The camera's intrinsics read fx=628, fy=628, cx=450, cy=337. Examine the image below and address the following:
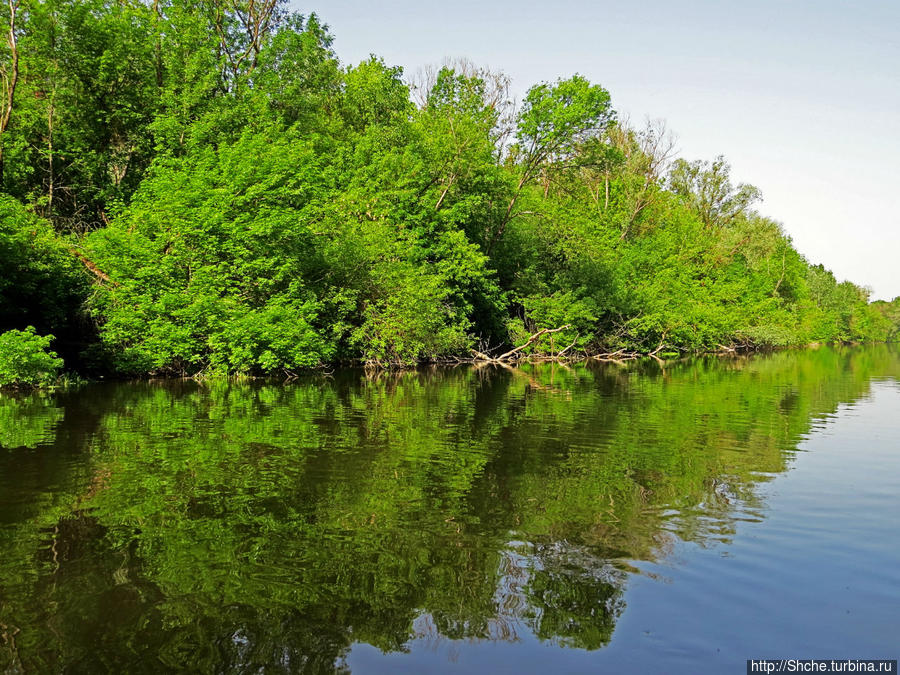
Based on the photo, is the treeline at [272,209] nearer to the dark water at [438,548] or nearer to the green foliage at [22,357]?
the green foliage at [22,357]

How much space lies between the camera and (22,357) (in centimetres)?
1981

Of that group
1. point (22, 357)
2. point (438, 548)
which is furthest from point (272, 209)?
point (438, 548)

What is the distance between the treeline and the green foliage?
0.27ft

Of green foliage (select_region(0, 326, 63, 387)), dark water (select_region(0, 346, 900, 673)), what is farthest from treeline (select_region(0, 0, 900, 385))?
dark water (select_region(0, 346, 900, 673))

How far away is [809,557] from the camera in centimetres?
698

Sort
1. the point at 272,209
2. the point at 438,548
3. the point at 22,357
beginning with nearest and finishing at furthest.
Result: 1. the point at 438,548
2. the point at 22,357
3. the point at 272,209

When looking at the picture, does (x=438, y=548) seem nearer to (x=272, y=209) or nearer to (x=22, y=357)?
(x=22, y=357)

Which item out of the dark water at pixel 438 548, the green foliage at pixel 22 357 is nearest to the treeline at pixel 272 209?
the green foliage at pixel 22 357

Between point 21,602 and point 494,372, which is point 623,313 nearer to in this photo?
point 494,372

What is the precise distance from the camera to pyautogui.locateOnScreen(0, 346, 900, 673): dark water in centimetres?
498

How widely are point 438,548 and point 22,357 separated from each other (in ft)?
61.0

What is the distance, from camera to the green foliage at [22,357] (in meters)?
19.7

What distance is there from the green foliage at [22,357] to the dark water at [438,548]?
20.1ft

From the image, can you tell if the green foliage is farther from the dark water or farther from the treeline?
the dark water
